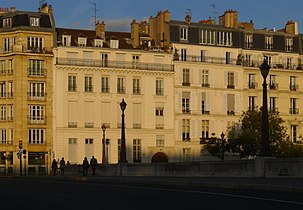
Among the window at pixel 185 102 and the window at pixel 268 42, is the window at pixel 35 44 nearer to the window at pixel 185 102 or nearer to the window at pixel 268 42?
the window at pixel 185 102

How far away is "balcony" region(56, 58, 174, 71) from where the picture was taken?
303 feet

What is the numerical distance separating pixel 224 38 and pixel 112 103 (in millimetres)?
18497

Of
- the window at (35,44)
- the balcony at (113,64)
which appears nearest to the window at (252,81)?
the balcony at (113,64)

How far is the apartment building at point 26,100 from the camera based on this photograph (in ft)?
298

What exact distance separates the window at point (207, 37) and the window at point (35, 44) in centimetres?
2133

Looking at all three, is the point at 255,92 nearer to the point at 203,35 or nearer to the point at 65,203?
the point at 203,35

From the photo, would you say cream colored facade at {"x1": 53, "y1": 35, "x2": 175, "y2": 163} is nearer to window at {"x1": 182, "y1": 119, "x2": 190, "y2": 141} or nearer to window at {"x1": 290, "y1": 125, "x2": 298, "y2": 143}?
window at {"x1": 182, "y1": 119, "x2": 190, "y2": 141}

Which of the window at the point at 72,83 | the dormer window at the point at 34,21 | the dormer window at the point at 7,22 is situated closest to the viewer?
the window at the point at 72,83

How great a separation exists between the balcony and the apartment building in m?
2.04

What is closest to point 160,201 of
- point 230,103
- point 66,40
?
point 66,40

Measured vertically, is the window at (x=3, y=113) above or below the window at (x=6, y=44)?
below

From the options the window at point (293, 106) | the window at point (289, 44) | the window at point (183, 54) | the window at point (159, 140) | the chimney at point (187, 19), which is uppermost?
the chimney at point (187, 19)

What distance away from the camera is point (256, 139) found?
89000 mm

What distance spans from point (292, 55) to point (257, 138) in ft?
72.0
